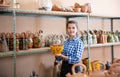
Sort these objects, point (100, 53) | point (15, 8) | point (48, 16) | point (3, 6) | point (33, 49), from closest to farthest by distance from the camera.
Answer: point (3, 6)
point (15, 8)
point (33, 49)
point (48, 16)
point (100, 53)

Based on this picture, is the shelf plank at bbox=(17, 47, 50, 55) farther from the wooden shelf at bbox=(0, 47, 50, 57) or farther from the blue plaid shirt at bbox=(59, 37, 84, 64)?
the blue plaid shirt at bbox=(59, 37, 84, 64)

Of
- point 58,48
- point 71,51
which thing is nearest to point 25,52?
point 58,48

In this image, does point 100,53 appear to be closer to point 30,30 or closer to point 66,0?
point 66,0

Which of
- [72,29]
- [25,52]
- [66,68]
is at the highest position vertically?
[72,29]

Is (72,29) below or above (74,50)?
above

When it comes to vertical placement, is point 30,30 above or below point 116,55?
above

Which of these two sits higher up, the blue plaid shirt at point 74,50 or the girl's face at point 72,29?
the girl's face at point 72,29

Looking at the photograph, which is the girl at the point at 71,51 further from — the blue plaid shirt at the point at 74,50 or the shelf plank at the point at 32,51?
the shelf plank at the point at 32,51

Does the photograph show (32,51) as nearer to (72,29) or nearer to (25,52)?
(25,52)

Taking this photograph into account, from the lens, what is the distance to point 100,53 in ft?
12.6

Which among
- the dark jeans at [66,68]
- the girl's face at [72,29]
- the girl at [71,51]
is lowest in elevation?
the dark jeans at [66,68]

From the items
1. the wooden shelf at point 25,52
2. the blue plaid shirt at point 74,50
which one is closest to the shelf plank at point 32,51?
the wooden shelf at point 25,52

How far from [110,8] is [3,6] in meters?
2.42

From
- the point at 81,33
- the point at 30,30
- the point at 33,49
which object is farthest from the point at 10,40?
the point at 81,33
